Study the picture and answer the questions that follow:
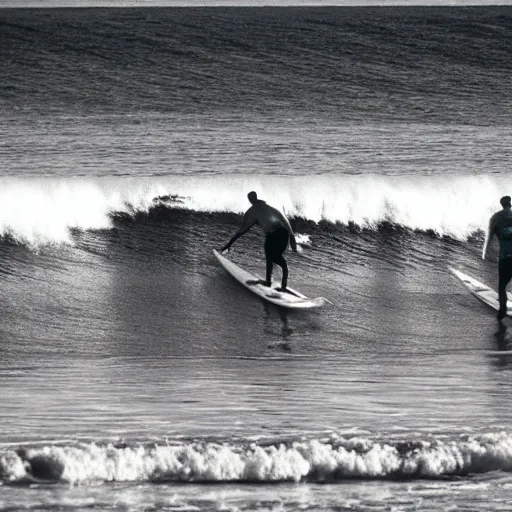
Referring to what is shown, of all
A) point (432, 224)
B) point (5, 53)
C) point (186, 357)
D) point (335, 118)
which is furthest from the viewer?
point (5, 53)

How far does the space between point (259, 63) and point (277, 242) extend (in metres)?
41.3

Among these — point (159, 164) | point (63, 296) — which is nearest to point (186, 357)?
point (63, 296)

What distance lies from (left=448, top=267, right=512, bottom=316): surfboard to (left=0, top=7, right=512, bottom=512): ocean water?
0.52 ft

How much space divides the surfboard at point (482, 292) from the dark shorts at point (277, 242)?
7.57 ft

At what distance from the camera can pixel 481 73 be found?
54281mm

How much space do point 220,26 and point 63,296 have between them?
164ft

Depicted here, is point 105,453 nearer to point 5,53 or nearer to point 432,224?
point 432,224

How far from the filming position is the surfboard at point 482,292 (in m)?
13.9

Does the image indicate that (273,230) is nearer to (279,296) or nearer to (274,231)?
(274,231)

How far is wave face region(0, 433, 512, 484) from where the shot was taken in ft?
25.5

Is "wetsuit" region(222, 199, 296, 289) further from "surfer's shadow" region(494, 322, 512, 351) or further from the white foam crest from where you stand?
the white foam crest

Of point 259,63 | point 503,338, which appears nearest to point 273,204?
point 503,338

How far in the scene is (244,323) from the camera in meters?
13.4

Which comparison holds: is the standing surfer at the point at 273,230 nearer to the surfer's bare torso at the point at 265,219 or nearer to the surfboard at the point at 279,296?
the surfer's bare torso at the point at 265,219
